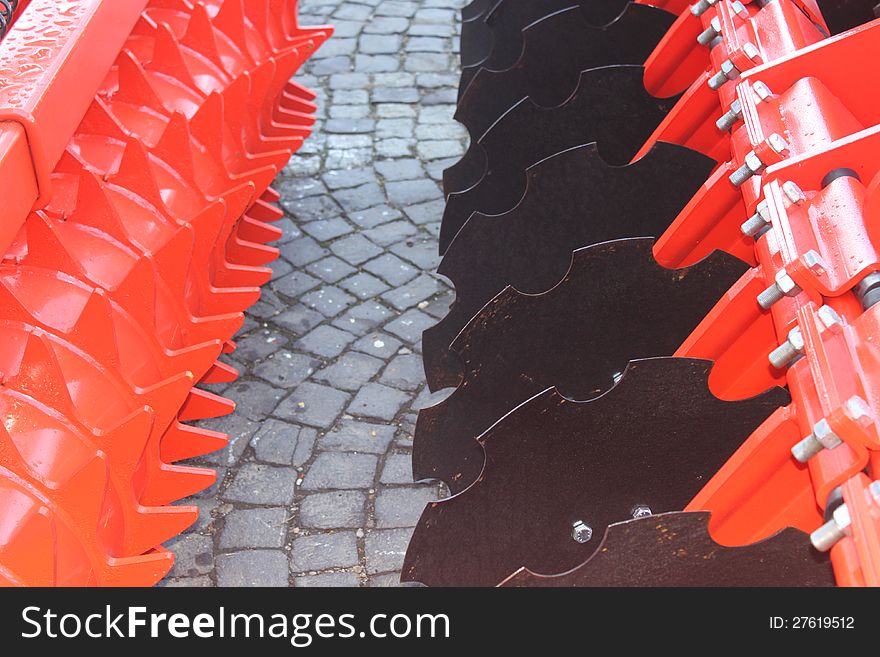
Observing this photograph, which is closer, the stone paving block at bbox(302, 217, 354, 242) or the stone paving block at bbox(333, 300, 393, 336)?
the stone paving block at bbox(333, 300, 393, 336)

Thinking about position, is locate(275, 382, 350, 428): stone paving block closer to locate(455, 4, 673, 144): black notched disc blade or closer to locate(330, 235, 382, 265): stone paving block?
locate(330, 235, 382, 265): stone paving block

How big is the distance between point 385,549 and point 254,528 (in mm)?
436

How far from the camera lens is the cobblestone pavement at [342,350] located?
3000mm

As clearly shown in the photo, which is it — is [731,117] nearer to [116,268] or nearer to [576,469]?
[576,469]

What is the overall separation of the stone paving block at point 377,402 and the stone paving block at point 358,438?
54mm

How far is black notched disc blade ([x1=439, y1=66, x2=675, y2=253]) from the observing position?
3223 millimetres

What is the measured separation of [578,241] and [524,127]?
62 cm

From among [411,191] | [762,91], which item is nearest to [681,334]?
[762,91]

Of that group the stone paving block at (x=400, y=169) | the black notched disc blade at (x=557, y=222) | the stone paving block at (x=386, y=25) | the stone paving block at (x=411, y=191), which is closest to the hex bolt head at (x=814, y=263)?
the black notched disc blade at (x=557, y=222)

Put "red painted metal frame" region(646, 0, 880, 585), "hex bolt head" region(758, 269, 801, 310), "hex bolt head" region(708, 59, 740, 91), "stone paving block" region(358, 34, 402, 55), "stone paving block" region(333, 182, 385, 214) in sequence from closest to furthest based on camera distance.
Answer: "red painted metal frame" region(646, 0, 880, 585)
"hex bolt head" region(758, 269, 801, 310)
"hex bolt head" region(708, 59, 740, 91)
"stone paving block" region(333, 182, 385, 214)
"stone paving block" region(358, 34, 402, 55)

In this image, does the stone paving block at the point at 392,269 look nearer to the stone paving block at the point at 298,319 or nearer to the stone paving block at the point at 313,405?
the stone paving block at the point at 298,319

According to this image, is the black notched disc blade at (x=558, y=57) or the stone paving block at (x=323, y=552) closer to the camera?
the stone paving block at (x=323, y=552)

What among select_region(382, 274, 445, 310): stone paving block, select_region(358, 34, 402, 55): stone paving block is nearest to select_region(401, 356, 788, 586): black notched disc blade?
select_region(382, 274, 445, 310): stone paving block

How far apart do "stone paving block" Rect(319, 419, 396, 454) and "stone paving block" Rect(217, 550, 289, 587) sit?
0.50m
